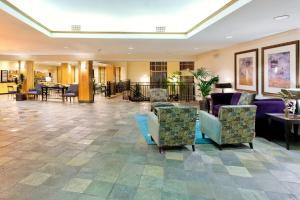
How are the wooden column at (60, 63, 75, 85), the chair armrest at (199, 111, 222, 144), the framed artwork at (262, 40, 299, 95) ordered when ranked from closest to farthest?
1. the chair armrest at (199, 111, 222, 144)
2. the framed artwork at (262, 40, 299, 95)
3. the wooden column at (60, 63, 75, 85)

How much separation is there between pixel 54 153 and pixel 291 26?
215 inches

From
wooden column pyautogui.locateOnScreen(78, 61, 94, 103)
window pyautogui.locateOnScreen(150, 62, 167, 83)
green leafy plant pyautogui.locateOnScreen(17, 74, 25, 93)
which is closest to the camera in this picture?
wooden column pyautogui.locateOnScreen(78, 61, 94, 103)

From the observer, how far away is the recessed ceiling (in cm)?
470

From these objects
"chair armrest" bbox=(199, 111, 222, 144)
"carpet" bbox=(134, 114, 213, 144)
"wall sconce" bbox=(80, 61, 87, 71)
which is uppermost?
"wall sconce" bbox=(80, 61, 87, 71)

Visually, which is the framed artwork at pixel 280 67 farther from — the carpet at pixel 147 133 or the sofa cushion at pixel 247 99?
the carpet at pixel 147 133

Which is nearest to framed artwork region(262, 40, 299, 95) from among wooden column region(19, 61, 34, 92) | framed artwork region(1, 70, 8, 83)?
wooden column region(19, 61, 34, 92)

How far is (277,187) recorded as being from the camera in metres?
2.70

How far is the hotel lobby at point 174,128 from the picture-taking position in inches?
109

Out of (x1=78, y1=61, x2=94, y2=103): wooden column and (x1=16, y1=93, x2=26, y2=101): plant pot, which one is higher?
(x1=78, y1=61, x2=94, y2=103): wooden column

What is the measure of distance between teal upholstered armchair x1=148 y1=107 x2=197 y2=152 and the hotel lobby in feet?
0.06

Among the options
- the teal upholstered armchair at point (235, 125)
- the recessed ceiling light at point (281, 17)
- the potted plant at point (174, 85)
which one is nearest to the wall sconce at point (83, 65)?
the potted plant at point (174, 85)

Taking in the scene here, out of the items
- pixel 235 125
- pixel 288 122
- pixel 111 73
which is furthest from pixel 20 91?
pixel 288 122

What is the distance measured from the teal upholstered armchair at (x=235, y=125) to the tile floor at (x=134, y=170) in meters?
0.21

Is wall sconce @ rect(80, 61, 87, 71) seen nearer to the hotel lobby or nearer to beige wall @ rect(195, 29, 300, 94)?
the hotel lobby
